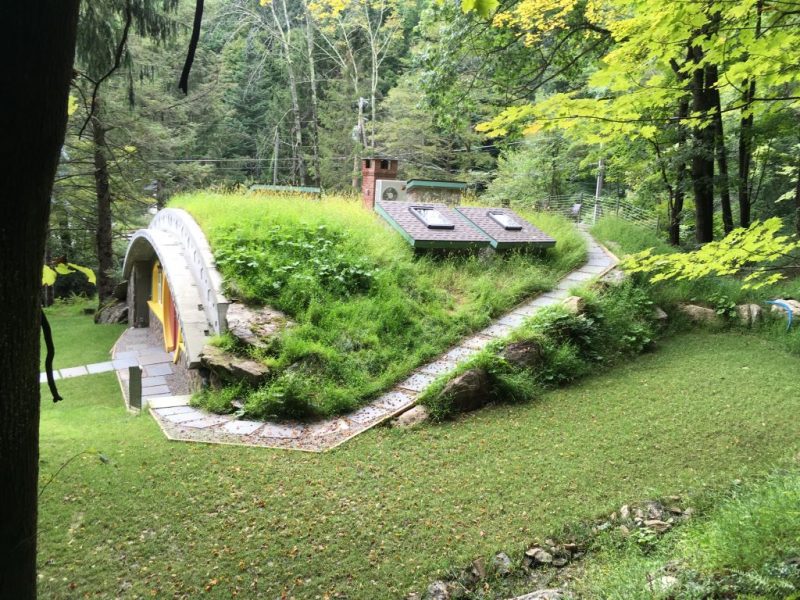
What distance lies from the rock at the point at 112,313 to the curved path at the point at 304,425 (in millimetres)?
11435

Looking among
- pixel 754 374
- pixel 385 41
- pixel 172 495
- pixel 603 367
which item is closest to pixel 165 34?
pixel 172 495

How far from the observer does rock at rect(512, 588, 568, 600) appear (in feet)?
9.90

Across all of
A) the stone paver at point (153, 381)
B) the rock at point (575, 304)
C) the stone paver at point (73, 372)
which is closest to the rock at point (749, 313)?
the rock at point (575, 304)

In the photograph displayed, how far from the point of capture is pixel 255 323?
7418 millimetres

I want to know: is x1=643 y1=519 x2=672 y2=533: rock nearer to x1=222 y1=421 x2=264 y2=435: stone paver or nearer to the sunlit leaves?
the sunlit leaves

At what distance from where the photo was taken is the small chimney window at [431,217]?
33.4 ft

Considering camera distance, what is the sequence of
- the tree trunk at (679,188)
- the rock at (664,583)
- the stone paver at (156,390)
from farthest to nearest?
the stone paver at (156,390) < the tree trunk at (679,188) < the rock at (664,583)

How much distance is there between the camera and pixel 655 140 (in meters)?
10.0

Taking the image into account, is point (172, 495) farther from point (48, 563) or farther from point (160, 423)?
point (160, 423)

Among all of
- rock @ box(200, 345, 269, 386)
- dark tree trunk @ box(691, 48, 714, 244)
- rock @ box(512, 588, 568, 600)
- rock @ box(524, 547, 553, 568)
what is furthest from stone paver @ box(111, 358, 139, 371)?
dark tree trunk @ box(691, 48, 714, 244)

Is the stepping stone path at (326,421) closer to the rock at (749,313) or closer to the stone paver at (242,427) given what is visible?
the stone paver at (242,427)

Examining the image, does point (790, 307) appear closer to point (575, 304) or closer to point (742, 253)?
point (575, 304)

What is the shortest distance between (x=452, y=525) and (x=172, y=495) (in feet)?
7.19

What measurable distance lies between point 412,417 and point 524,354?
184 cm
